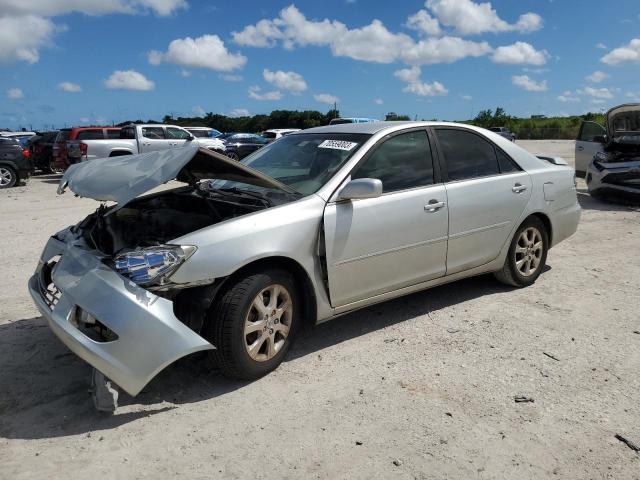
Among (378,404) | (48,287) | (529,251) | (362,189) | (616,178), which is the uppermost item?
(362,189)

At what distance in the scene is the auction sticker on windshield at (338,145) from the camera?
13.5 ft

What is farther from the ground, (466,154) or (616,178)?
(466,154)

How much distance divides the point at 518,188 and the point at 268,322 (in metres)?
2.80

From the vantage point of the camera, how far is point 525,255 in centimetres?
517

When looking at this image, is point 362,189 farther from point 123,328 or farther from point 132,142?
point 132,142

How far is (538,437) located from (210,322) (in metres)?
1.93

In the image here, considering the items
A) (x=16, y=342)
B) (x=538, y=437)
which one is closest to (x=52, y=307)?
(x=16, y=342)

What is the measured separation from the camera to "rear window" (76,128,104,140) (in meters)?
18.1

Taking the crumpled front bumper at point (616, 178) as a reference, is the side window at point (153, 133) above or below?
above

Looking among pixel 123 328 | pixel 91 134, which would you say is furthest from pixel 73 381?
pixel 91 134

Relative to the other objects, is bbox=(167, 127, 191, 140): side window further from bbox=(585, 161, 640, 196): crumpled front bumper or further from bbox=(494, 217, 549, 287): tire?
bbox=(494, 217, 549, 287): tire

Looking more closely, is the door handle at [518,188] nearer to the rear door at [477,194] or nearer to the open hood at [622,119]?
the rear door at [477,194]

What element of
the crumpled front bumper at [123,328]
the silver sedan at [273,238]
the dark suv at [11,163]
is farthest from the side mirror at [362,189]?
the dark suv at [11,163]

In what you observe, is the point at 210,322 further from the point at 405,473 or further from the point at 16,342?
the point at 16,342
